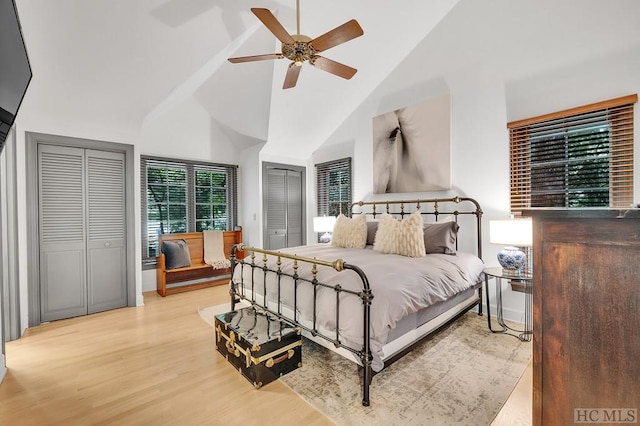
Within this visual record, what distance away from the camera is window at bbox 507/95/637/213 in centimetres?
250

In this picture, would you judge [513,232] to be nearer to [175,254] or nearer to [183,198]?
[175,254]

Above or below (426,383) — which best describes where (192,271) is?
above

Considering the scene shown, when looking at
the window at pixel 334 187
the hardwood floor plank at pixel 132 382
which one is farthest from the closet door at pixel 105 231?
the window at pixel 334 187

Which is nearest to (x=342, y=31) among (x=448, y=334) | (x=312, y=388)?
→ (x=312, y=388)

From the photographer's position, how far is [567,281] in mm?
856

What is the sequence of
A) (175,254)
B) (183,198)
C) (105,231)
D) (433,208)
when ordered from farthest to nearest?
(183,198) → (175,254) → (433,208) → (105,231)

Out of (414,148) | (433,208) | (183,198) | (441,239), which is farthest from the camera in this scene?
(183,198)

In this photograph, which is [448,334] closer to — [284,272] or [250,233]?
[284,272]

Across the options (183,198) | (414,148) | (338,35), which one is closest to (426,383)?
(338,35)

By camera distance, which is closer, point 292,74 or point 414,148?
point 292,74

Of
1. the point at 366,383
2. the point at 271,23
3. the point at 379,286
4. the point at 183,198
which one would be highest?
the point at 271,23

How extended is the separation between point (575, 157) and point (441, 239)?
57.4 inches

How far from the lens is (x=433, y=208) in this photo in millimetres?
3818

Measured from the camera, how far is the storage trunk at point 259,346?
2.00m
